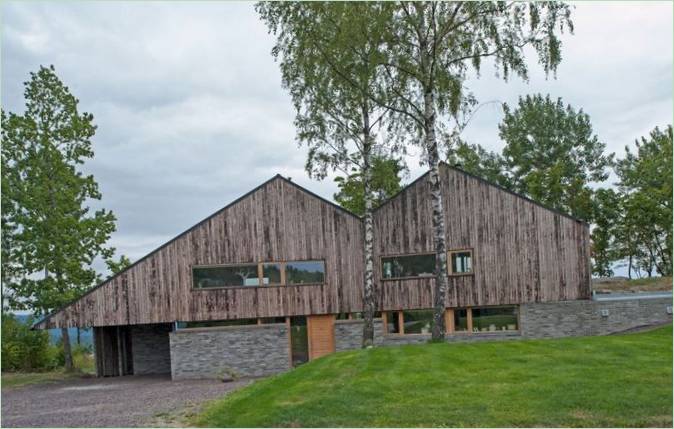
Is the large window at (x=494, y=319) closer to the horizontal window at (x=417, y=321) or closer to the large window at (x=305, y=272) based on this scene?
the horizontal window at (x=417, y=321)

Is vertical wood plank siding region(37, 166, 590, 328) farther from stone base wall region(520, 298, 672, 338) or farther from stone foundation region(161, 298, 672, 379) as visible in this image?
stone foundation region(161, 298, 672, 379)

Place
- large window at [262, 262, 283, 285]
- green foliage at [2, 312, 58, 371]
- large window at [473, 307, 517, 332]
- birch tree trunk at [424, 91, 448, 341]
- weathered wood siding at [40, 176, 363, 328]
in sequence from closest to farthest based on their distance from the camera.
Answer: birch tree trunk at [424, 91, 448, 341] < weathered wood siding at [40, 176, 363, 328] < large window at [262, 262, 283, 285] < large window at [473, 307, 517, 332] < green foliage at [2, 312, 58, 371]

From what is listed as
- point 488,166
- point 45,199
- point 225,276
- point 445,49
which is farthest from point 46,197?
point 488,166

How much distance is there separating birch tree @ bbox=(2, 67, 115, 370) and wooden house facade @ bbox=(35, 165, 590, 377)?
4377 mm

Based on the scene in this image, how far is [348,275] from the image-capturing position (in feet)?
77.5

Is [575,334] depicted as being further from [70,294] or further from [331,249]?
[70,294]

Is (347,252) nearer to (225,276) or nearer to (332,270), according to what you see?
(332,270)

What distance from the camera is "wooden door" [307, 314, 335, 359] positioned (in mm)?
23562

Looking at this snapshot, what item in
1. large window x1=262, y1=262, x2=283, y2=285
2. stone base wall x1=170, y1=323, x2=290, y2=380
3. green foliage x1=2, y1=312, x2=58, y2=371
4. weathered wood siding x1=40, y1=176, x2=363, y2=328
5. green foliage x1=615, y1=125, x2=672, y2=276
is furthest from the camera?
green foliage x1=615, y1=125, x2=672, y2=276

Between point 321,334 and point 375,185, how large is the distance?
5387mm

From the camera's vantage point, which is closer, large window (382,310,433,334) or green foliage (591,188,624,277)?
large window (382,310,433,334)

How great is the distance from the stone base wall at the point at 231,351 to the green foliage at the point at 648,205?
23.8m

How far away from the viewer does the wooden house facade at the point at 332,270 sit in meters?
23.1

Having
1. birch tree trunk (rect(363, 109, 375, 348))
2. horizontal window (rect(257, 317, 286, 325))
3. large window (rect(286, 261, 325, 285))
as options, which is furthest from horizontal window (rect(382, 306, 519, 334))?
horizontal window (rect(257, 317, 286, 325))
